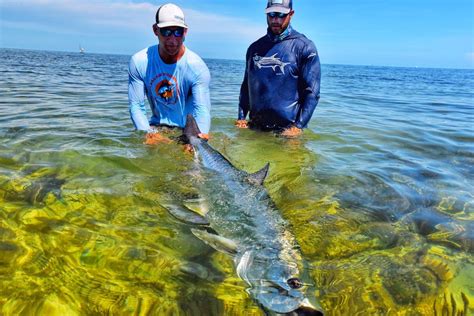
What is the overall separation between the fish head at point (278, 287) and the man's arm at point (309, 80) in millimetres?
3637

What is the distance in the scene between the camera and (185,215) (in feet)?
11.6

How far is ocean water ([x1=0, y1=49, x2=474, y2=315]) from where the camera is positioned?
2492 mm

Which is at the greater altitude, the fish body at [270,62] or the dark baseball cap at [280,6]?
the dark baseball cap at [280,6]

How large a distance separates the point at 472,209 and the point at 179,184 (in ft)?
10.3

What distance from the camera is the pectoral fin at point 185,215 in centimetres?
340

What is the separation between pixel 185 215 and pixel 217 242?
22.7 inches

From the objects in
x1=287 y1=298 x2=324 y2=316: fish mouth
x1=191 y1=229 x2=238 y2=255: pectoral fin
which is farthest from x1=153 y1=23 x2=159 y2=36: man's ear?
x1=287 y1=298 x2=324 y2=316: fish mouth

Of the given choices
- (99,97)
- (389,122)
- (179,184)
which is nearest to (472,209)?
(179,184)

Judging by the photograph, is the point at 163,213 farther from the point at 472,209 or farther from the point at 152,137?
the point at 472,209

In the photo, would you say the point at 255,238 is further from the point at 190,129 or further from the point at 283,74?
the point at 283,74

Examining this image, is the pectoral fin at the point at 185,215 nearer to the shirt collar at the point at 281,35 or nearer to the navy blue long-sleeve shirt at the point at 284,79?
the navy blue long-sleeve shirt at the point at 284,79

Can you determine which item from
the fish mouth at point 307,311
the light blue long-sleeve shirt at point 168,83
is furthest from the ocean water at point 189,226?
the light blue long-sleeve shirt at point 168,83

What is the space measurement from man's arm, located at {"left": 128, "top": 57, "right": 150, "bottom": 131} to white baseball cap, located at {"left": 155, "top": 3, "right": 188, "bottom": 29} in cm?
81

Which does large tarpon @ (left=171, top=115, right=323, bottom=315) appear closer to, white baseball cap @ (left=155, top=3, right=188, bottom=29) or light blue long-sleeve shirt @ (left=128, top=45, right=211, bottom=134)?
light blue long-sleeve shirt @ (left=128, top=45, right=211, bottom=134)
